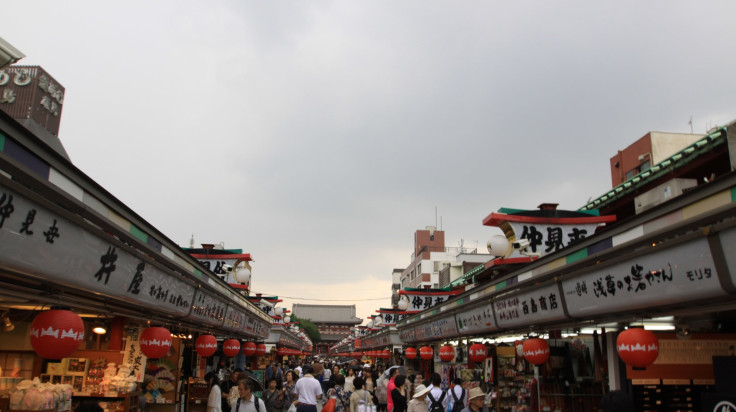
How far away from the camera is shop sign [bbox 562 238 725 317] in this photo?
547 cm

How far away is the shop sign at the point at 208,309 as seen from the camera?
1159cm

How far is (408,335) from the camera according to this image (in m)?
27.8

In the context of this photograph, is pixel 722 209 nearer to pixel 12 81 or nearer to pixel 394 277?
pixel 12 81

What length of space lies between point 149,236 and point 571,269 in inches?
264

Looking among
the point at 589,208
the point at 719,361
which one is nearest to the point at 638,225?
the point at 719,361

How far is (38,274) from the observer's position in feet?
17.1

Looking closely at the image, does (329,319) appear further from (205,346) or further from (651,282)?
(651,282)

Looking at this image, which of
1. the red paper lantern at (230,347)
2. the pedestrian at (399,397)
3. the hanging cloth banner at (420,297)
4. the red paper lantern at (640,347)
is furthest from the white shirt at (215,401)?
the hanging cloth banner at (420,297)

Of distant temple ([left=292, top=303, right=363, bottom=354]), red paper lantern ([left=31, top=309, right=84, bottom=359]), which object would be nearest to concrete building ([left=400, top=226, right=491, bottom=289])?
distant temple ([left=292, top=303, right=363, bottom=354])

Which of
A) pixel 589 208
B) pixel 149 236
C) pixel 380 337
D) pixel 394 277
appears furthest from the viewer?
pixel 394 277

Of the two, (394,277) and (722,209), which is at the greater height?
(394,277)

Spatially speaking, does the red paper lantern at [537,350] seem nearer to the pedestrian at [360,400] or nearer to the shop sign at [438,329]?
the pedestrian at [360,400]

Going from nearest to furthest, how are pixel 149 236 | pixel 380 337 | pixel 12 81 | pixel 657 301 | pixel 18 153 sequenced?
1. pixel 18 153
2. pixel 657 301
3. pixel 149 236
4. pixel 12 81
5. pixel 380 337

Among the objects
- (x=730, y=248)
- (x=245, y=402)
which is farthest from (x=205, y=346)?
(x=730, y=248)
